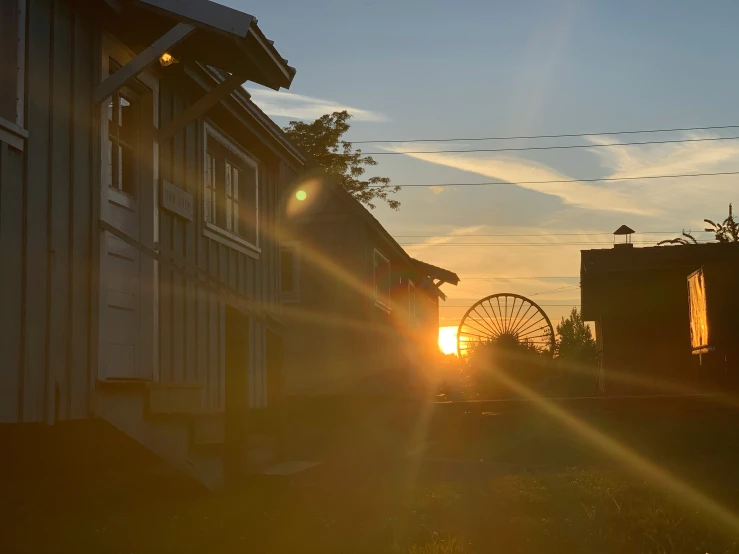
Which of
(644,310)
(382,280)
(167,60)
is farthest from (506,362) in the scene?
(167,60)

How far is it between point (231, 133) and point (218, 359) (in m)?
2.76

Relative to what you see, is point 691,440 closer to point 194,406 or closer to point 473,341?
point 194,406

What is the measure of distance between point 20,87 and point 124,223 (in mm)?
1882

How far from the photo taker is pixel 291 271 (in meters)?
20.1

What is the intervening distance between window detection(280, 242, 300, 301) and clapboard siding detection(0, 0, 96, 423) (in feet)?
42.6

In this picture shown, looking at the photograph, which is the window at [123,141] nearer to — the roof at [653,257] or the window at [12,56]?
the window at [12,56]

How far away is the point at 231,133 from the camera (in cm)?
1066

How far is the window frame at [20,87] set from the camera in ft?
19.6

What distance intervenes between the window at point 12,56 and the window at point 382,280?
16.1 meters

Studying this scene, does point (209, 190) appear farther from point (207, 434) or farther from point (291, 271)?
point (291, 271)

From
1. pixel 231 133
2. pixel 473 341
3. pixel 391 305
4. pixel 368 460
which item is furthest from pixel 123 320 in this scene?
pixel 473 341

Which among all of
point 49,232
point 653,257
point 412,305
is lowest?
point 49,232

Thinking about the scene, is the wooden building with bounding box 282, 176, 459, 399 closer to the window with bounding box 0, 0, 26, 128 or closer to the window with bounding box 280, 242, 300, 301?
the window with bounding box 280, 242, 300, 301

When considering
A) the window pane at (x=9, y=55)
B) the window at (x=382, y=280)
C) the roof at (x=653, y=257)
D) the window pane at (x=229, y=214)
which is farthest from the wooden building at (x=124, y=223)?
the roof at (x=653, y=257)
